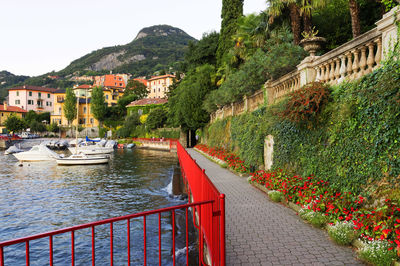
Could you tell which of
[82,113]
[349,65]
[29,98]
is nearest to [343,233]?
[349,65]

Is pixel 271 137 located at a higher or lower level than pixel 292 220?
higher

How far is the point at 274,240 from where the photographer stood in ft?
17.3

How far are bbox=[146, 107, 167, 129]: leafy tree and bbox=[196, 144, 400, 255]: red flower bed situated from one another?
50.2 meters

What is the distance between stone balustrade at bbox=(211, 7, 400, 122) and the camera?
18.4 ft

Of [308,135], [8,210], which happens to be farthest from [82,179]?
[308,135]

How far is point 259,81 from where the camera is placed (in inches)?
616

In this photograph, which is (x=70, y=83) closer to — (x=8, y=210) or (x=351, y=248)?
(x=8, y=210)

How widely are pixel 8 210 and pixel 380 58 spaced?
17105 mm

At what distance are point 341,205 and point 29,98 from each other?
123495mm

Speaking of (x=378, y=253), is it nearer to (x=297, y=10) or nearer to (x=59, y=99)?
(x=297, y=10)

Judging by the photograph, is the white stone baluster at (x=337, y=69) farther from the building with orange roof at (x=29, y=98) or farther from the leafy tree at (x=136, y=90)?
the building with orange roof at (x=29, y=98)

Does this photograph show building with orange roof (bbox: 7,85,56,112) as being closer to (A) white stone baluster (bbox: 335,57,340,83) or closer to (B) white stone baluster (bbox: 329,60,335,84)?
(B) white stone baluster (bbox: 329,60,335,84)

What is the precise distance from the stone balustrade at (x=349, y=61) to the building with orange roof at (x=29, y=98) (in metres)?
117

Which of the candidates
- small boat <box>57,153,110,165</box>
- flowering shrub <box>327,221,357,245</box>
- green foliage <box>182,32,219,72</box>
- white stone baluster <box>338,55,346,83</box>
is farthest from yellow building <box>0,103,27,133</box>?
flowering shrub <box>327,221,357,245</box>
